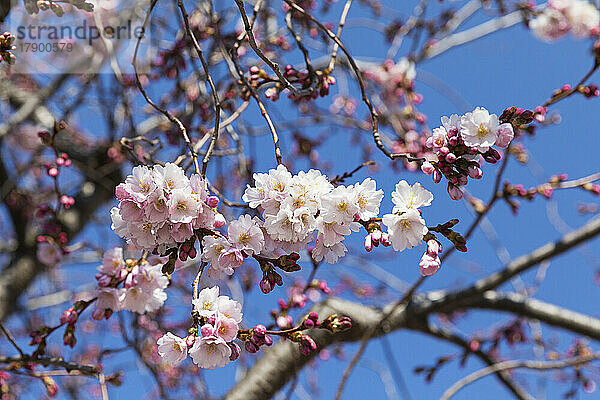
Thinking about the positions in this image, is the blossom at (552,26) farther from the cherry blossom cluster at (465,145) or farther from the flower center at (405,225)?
the flower center at (405,225)

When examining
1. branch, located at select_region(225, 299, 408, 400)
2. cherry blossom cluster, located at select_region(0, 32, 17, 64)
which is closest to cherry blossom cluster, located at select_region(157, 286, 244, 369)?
cherry blossom cluster, located at select_region(0, 32, 17, 64)

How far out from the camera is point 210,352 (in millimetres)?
854

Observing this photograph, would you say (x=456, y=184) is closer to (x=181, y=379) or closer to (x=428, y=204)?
→ (x=428, y=204)

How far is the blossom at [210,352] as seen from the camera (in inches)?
32.5

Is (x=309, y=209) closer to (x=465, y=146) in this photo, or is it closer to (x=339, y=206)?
(x=339, y=206)

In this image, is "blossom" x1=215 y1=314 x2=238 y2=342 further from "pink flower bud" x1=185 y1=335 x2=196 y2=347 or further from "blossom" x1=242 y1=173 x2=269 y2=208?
"blossom" x1=242 y1=173 x2=269 y2=208

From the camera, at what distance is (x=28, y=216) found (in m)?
2.77

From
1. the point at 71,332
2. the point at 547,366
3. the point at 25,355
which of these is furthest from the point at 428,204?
the point at 547,366

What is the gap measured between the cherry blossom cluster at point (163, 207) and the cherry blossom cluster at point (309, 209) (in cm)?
8

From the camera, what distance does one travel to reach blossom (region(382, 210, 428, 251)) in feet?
2.78

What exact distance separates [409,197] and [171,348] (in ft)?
1.56

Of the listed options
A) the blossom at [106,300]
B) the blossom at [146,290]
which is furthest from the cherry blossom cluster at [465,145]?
the blossom at [106,300]

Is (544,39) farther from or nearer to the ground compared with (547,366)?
farther from the ground

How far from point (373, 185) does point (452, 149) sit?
0.48ft
